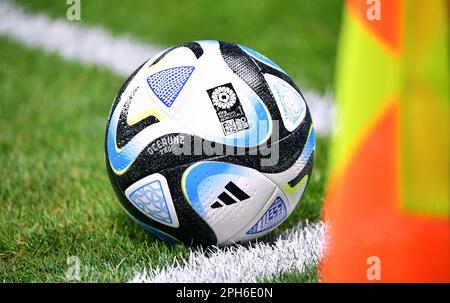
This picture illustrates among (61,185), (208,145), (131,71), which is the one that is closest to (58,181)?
(61,185)

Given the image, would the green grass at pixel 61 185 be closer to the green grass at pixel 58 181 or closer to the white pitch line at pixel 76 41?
the green grass at pixel 58 181

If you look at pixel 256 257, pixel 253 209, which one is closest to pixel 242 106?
pixel 253 209

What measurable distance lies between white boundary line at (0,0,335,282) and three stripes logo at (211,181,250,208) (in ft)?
0.95

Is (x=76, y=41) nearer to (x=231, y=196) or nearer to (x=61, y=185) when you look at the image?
(x=61, y=185)

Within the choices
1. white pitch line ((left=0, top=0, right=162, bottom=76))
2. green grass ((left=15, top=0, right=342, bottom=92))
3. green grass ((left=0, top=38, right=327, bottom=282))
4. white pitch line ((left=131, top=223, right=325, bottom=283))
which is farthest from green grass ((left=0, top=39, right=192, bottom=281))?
green grass ((left=15, top=0, right=342, bottom=92))

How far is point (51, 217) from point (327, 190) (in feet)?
5.69

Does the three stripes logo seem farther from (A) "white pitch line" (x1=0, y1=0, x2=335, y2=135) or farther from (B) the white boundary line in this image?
(A) "white pitch line" (x1=0, y1=0, x2=335, y2=135)

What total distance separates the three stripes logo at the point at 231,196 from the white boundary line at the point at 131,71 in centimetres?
29

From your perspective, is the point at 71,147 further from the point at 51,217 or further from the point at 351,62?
the point at 351,62

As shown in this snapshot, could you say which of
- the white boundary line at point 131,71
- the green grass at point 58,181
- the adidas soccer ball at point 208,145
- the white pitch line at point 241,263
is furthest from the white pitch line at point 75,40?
the white pitch line at point 241,263

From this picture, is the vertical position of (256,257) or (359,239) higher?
(359,239)

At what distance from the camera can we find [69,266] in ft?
11.0

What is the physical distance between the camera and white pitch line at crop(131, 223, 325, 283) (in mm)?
3131

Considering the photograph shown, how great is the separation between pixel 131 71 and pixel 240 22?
62.6 inches
